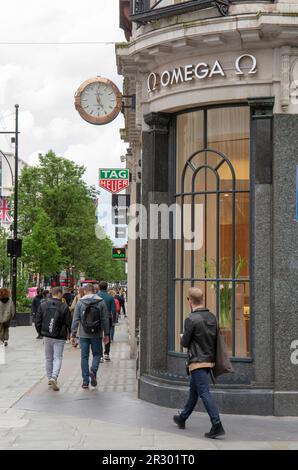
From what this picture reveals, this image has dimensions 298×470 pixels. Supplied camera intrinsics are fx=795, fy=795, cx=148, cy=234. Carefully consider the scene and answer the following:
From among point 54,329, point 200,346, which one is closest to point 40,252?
point 54,329

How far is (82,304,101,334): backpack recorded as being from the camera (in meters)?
13.8

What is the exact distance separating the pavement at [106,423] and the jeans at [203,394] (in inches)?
11.0

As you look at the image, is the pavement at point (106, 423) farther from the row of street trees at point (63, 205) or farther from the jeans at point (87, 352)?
the row of street trees at point (63, 205)

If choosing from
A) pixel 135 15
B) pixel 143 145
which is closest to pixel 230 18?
pixel 135 15

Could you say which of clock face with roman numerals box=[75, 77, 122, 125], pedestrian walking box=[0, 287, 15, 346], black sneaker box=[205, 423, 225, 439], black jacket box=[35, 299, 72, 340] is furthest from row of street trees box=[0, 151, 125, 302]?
black sneaker box=[205, 423, 225, 439]

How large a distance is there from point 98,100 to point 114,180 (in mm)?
9594

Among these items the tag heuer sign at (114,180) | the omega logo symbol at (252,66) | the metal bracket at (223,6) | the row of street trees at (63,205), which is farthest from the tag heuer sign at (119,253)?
the row of street trees at (63,205)

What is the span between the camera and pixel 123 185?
2445 cm

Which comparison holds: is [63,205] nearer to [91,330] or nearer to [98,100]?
[98,100]

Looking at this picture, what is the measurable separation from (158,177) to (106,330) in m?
3.02

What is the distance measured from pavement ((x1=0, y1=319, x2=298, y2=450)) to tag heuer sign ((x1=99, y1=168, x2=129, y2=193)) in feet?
33.3

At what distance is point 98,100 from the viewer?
1504 cm

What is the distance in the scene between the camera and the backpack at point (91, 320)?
13.8m

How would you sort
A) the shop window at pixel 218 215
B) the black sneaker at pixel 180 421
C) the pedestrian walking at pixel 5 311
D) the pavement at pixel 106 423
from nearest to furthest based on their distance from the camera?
1. the pavement at pixel 106 423
2. the black sneaker at pixel 180 421
3. the shop window at pixel 218 215
4. the pedestrian walking at pixel 5 311
